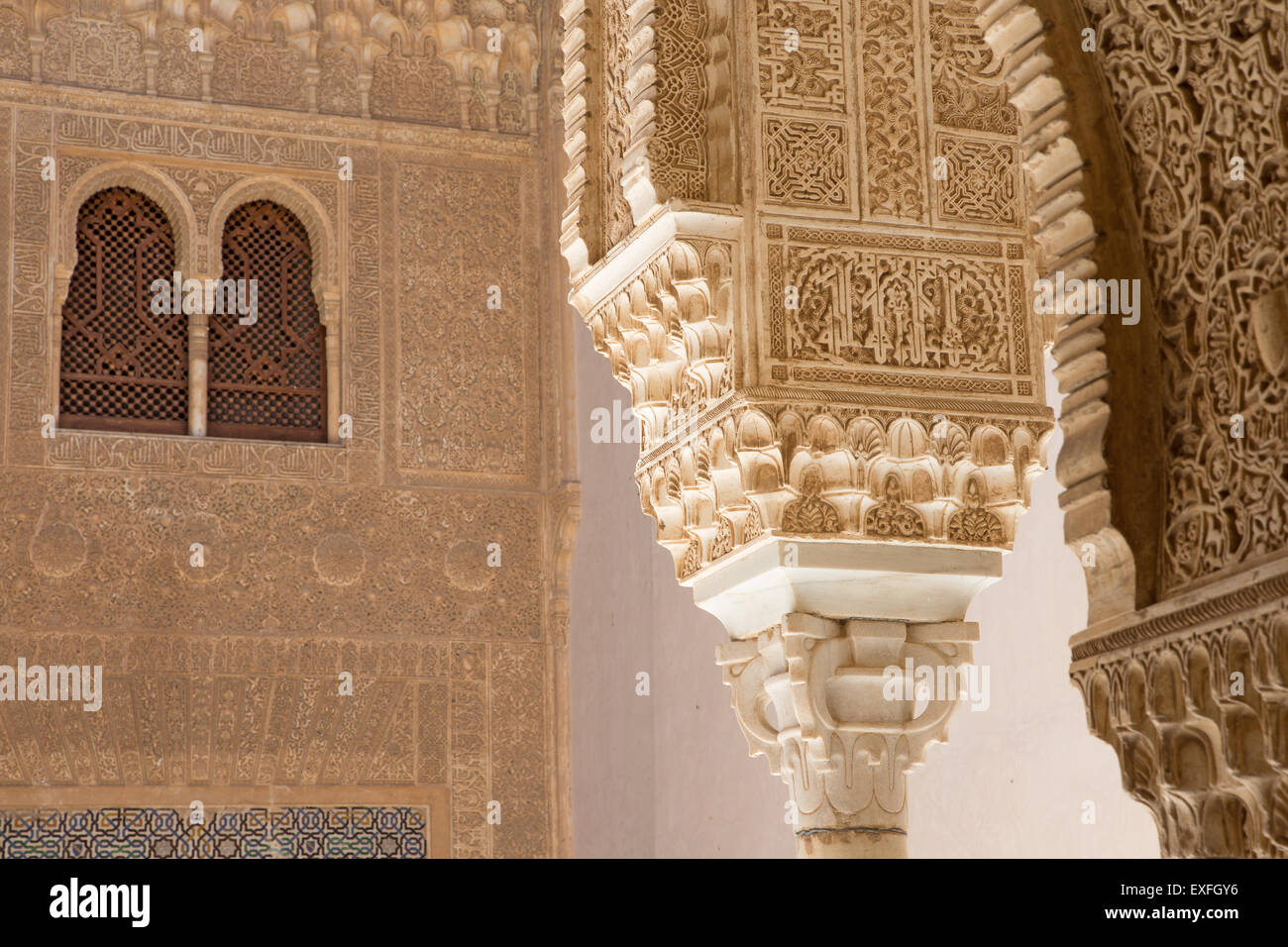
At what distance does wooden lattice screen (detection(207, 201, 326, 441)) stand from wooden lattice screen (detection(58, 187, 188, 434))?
16 centimetres

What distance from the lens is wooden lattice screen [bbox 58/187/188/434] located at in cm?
690

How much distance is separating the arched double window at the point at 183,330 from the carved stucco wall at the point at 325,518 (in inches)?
5.0

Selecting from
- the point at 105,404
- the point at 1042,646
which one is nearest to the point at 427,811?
the point at 105,404

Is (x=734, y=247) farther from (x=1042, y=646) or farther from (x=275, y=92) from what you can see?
(x=275, y=92)

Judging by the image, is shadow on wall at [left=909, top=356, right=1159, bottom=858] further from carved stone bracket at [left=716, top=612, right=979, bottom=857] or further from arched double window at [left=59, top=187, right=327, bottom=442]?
arched double window at [left=59, top=187, right=327, bottom=442]

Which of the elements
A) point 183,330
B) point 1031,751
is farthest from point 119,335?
point 1031,751

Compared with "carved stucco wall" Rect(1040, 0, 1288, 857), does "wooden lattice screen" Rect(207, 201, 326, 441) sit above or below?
above

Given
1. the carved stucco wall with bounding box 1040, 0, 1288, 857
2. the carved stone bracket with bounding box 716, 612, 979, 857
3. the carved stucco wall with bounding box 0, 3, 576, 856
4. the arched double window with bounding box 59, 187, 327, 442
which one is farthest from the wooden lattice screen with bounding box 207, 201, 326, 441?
the carved stucco wall with bounding box 1040, 0, 1288, 857

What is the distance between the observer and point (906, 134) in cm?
395

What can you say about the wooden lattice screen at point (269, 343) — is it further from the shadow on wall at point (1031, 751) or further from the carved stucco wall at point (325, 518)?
the shadow on wall at point (1031, 751)

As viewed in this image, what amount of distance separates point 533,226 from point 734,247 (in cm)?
386

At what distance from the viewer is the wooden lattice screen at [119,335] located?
690 cm

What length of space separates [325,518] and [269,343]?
722 millimetres

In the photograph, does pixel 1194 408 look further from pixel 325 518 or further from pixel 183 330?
pixel 183 330
